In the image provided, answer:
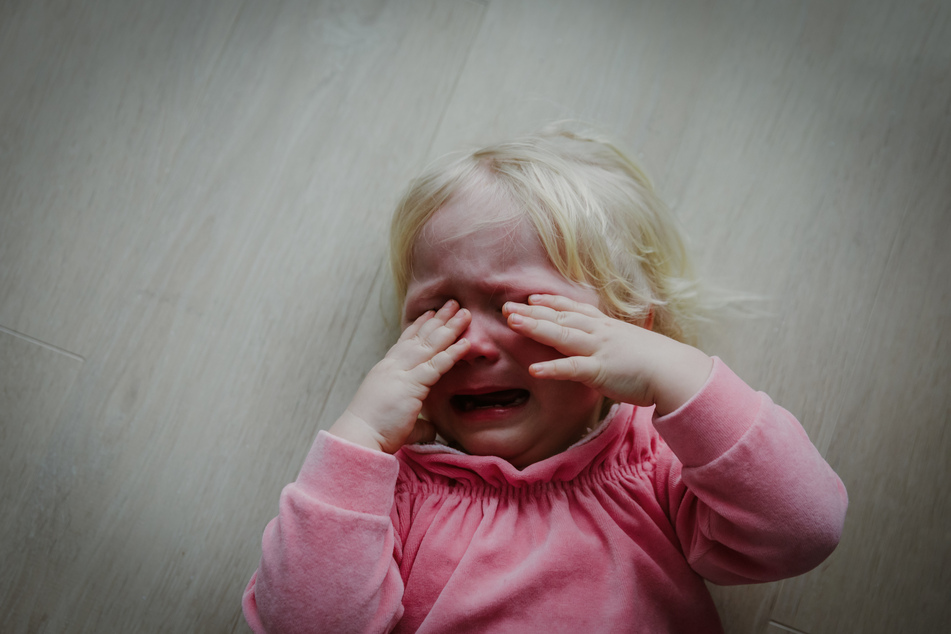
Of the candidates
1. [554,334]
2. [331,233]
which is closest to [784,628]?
[554,334]

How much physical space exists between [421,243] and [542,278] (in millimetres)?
151

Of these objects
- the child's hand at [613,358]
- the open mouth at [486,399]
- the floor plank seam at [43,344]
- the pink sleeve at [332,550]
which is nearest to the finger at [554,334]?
the child's hand at [613,358]

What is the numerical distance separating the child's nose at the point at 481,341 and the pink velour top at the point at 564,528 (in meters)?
0.12

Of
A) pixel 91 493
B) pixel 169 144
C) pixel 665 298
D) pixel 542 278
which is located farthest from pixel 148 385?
pixel 665 298

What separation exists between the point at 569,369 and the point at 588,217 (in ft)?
0.61

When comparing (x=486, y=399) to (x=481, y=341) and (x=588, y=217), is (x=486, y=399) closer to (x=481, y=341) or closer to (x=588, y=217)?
(x=481, y=341)

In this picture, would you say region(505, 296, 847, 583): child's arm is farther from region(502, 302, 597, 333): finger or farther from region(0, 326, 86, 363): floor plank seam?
region(0, 326, 86, 363): floor plank seam

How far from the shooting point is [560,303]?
702mm

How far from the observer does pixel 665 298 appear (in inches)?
32.4

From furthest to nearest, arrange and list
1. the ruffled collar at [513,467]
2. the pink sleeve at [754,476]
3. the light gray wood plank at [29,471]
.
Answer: the light gray wood plank at [29,471] → the ruffled collar at [513,467] → the pink sleeve at [754,476]

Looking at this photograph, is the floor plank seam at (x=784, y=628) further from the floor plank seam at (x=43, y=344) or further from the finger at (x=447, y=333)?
the floor plank seam at (x=43, y=344)

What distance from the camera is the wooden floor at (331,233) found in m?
0.86

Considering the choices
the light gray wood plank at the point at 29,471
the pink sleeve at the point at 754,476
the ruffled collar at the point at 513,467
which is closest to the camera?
the pink sleeve at the point at 754,476

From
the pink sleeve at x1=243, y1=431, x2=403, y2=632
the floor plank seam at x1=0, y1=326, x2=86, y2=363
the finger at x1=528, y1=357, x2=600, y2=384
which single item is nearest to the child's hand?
the finger at x1=528, y1=357, x2=600, y2=384
